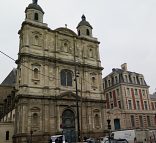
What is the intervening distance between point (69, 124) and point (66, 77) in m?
7.08

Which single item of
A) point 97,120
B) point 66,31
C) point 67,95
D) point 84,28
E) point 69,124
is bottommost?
point 69,124

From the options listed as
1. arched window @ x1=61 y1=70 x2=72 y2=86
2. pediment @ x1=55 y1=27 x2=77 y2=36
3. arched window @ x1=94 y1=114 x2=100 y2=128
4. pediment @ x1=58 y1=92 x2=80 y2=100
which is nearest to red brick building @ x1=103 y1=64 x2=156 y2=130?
arched window @ x1=94 y1=114 x2=100 y2=128

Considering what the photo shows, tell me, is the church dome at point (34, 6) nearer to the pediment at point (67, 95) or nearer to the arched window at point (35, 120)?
the pediment at point (67, 95)

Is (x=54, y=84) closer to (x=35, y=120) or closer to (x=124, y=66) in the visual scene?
(x=35, y=120)

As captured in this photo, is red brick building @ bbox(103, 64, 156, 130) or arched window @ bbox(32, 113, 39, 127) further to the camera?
red brick building @ bbox(103, 64, 156, 130)

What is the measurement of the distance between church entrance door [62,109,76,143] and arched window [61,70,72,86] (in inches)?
163

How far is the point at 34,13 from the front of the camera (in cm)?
3525

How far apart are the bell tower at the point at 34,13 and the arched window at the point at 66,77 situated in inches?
357

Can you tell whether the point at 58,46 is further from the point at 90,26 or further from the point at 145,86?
the point at 145,86

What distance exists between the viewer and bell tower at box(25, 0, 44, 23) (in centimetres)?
3481

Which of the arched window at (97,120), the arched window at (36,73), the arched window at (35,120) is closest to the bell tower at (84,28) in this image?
the arched window at (36,73)

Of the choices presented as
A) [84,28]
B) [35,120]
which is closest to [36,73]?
[35,120]

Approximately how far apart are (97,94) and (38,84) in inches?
404

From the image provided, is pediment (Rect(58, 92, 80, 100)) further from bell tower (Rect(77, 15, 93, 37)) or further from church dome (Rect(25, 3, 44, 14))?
church dome (Rect(25, 3, 44, 14))
